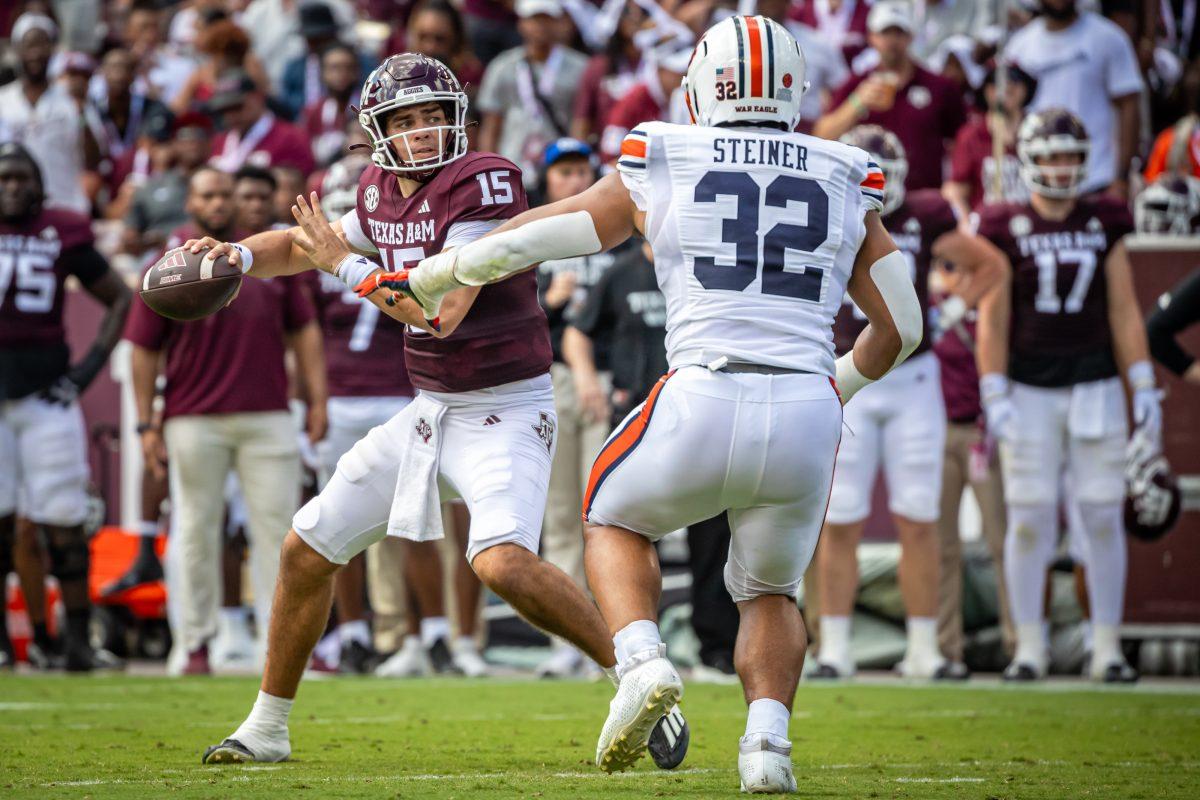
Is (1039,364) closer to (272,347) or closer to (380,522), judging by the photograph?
(272,347)

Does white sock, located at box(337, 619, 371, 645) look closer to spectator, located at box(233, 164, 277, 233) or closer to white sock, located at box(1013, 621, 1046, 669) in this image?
spectator, located at box(233, 164, 277, 233)

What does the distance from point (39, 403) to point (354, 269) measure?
4548mm

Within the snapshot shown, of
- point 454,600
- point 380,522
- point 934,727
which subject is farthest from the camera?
point 454,600

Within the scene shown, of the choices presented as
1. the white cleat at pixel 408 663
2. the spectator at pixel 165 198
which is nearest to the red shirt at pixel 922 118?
the white cleat at pixel 408 663

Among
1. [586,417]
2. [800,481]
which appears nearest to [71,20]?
[586,417]

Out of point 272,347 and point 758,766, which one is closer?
point 758,766

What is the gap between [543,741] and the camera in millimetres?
5820

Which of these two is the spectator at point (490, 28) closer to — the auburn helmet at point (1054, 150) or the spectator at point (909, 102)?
the spectator at point (909, 102)

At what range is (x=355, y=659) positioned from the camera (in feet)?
29.5

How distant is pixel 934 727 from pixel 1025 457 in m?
2.26

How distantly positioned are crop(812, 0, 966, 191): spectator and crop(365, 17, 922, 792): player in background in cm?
573

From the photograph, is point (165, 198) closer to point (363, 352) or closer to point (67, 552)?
point (363, 352)

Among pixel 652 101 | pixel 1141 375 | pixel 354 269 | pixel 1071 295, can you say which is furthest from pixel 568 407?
pixel 354 269

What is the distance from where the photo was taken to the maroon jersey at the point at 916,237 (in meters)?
8.16
